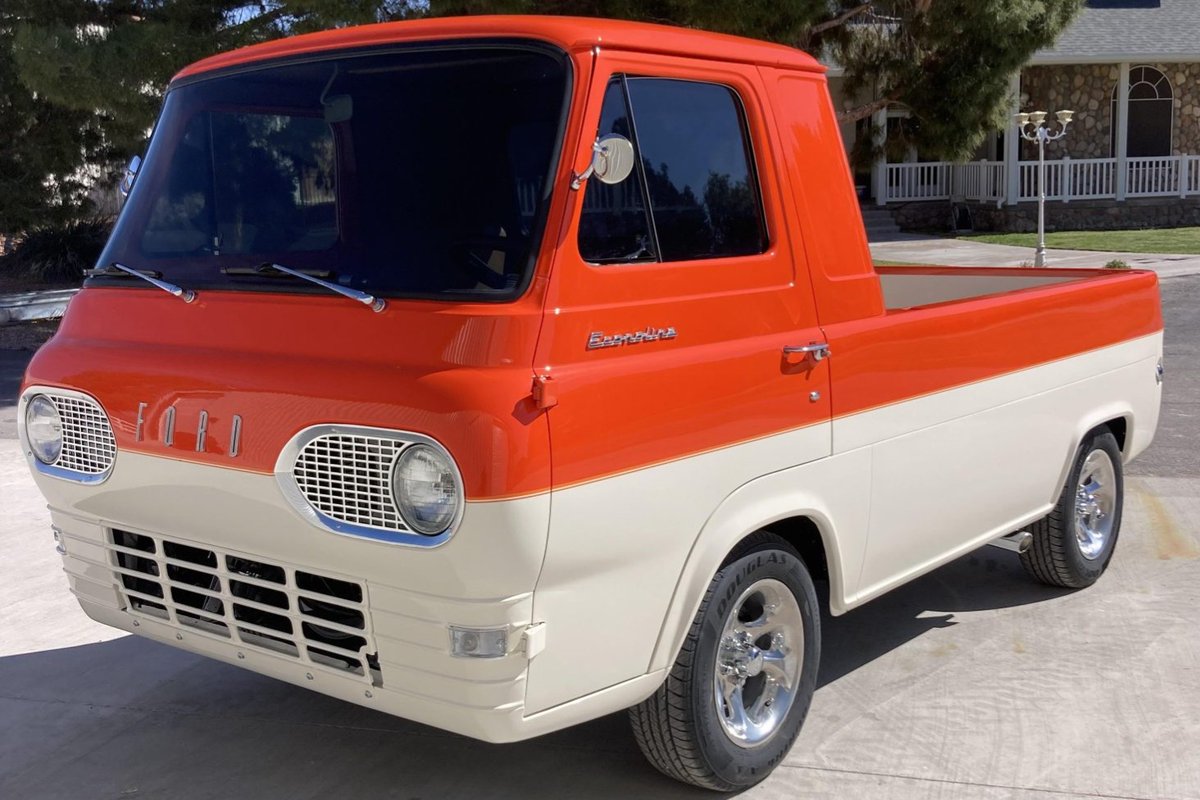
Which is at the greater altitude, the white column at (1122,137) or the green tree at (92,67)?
the green tree at (92,67)

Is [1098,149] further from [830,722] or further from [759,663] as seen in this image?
[759,663]

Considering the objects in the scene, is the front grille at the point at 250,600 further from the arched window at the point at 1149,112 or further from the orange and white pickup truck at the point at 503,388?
the arched window at the point at 1149,112

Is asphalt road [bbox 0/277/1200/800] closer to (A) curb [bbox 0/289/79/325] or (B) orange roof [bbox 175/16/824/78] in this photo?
(B) orange roof [bbox 175/16/824/78]

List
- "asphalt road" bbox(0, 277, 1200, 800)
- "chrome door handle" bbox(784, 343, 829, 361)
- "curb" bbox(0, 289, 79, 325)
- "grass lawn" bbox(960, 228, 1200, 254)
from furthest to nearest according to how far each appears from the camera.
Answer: "grass lawn" bbox(960, 228, 1200, 254)
"curb" bbox(0, 289, 79, 325)
"asphalt road" bbox(0, 277, 1200, 800)
"chrome door handle" bbox(784, 343, 829, 361)

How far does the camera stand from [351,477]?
3.25m

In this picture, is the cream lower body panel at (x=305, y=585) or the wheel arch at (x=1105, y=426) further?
the wheel arch at (x=1105, y=426)

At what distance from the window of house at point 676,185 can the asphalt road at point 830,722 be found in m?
1.70

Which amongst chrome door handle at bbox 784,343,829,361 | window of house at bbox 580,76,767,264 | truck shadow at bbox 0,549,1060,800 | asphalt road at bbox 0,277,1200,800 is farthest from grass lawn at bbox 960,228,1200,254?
window of house at bbox 580,76,767,264

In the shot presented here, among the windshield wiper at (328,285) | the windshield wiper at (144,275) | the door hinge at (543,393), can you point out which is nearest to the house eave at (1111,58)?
the windshield wiper at (144,275)

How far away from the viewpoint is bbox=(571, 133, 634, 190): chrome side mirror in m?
3.26

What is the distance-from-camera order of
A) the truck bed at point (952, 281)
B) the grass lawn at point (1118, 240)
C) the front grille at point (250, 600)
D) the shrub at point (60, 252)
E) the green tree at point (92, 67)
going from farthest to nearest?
the grass lawn at point (1118, 240)
the shrub at point (60, 252)
the green tree at point (92, 67)
the truck bed at point (952, 281)
the front grille at point (250, 600)

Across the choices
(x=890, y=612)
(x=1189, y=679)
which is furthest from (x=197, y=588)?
(x=1189, y=679)

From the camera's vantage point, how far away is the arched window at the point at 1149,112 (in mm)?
30875

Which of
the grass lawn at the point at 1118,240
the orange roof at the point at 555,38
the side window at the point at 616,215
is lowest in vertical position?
the grass lawn at the point at 1118,240
